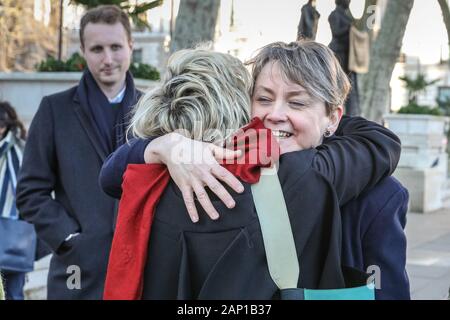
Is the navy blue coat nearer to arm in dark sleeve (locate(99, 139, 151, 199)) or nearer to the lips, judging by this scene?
the lips

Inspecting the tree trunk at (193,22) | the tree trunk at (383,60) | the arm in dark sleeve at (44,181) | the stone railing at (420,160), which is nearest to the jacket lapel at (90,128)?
the arm in dark sleeve at (44,181)

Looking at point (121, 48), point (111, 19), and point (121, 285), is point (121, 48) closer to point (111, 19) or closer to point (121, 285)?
point (111, 19)

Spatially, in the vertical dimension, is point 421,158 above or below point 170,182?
below

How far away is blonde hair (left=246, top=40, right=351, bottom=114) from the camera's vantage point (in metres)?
2.03

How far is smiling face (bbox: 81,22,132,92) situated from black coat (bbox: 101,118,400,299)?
77.5 inches

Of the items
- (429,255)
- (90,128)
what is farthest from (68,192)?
(429,255)

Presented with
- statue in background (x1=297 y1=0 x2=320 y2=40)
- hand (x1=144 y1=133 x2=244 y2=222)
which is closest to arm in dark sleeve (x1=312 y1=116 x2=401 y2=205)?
hand (x1=144 y1=133 x2=244 y2=222)

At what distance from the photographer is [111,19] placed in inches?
155

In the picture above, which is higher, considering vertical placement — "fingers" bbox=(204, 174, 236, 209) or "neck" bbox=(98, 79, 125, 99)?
"neck" bbox=(98, 79, 125, 99)

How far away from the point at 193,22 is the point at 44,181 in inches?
162

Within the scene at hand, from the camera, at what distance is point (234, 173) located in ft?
6.05

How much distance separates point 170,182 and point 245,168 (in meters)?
0.22
